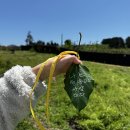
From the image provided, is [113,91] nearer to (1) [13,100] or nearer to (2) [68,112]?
(2) [68,112]

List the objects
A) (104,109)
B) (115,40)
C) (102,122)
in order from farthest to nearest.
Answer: (115,40), (104,109), (102,122)

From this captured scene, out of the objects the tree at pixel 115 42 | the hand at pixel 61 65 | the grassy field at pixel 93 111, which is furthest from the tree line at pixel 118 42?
the hand at pixel 61 65

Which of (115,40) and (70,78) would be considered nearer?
(70,78)

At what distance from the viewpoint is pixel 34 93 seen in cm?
164

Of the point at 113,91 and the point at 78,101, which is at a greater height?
the point at 78,101

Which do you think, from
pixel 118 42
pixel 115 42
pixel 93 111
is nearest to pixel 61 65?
pixel 93 111

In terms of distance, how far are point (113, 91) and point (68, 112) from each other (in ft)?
8.93

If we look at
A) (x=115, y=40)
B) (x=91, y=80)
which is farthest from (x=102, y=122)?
(x=115, y=40)

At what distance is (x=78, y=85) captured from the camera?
5.29 feet

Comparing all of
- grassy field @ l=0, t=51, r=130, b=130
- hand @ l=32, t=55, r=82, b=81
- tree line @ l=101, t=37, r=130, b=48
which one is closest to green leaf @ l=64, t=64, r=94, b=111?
hand @ l=32, t=55, r=82, b=81

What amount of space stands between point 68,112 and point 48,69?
251 inches

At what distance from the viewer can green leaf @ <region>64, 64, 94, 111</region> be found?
5.20 feet

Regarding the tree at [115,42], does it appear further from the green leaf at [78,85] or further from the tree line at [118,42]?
the green leaf at [78,85]

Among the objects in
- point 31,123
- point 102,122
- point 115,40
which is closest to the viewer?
point 31,123
